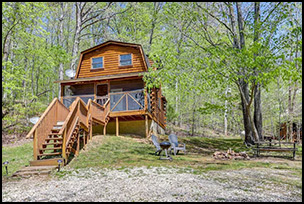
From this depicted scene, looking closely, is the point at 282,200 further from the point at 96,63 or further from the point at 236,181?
the point at 96,63

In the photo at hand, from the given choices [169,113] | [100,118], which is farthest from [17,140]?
[169,113]

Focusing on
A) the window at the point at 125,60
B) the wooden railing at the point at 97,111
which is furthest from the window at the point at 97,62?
the wooden railing at the point at 97,111

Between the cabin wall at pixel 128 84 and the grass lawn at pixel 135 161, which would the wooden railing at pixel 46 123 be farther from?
the cabin wall at pixel 128 84

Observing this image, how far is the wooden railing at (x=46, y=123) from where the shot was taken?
261 inches

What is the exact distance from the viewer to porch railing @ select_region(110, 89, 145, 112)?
13123 millimetres

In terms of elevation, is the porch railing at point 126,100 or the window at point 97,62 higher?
the window at point 97,62

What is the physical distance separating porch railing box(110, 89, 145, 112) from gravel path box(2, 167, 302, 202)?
6907mm

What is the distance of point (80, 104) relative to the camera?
8859mm

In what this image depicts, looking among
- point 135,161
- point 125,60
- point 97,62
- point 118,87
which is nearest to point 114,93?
point 118,87

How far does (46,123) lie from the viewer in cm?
726

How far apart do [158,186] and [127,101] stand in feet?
28.7

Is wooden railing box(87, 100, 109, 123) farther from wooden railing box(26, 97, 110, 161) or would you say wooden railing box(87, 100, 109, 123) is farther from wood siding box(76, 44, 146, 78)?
wood siding box(76, 44, 146, 78)

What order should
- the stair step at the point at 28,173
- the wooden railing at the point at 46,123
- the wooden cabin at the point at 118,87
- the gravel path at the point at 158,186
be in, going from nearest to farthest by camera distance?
1. the gravel path at the point at 158,186
2. the stair step at the point at 28,173
3. the wooden railing at the point at 46,123
4. the wooden cabin at the point at 118,87

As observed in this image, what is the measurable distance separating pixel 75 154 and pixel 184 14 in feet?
27.2
